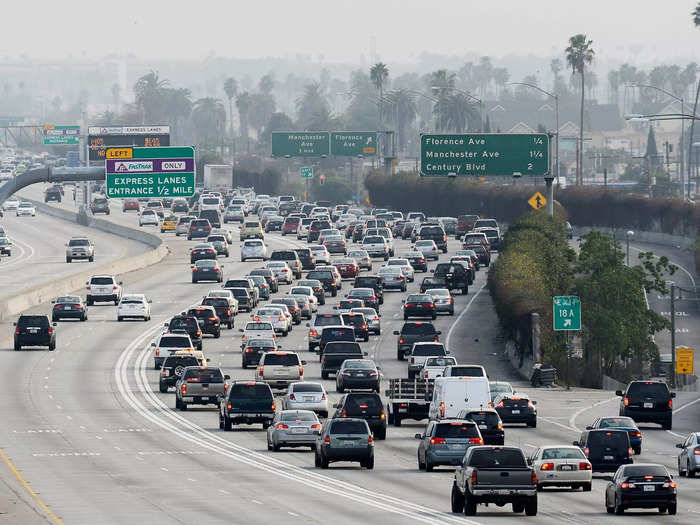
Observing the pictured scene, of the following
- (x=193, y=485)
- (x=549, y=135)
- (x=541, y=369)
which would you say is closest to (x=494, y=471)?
(x=193, y=485)

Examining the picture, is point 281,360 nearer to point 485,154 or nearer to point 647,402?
point 647,402

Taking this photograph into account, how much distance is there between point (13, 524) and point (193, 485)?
749 cm

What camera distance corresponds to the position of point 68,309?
85.2m

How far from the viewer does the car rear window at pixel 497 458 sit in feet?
105

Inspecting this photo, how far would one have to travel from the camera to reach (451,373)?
54.1 metres

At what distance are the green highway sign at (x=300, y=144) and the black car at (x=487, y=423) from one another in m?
125

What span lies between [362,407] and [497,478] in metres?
15.4

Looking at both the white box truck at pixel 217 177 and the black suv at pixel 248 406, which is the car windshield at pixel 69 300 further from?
the white box truck at pixel 217 177

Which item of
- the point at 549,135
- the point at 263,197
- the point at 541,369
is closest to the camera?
the point at 541,369

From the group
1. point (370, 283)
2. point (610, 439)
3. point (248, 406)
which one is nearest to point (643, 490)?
point (610, 439)

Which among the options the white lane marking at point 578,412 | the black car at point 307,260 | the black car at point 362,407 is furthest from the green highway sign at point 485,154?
the black car at point 362,407

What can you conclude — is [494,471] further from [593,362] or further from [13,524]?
[593,362]

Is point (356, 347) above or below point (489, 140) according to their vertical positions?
below

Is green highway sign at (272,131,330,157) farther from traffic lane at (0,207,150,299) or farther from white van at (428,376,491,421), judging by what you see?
white van at (428,376,491,421)
